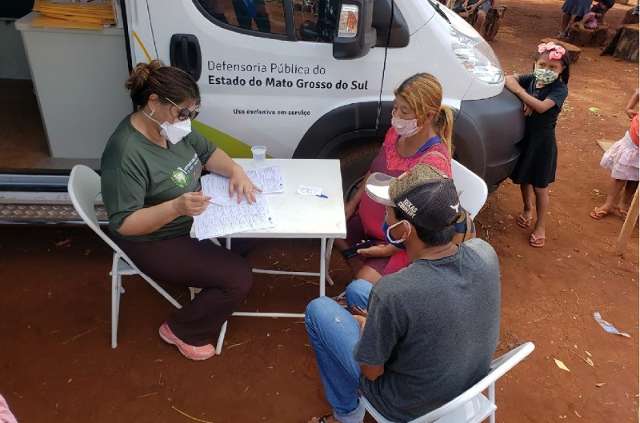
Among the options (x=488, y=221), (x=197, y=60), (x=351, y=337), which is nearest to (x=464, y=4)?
(x=488, y=221)

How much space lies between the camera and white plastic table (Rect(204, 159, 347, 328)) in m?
2.32

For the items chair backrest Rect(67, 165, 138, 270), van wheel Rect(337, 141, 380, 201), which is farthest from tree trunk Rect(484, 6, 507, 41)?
chair backrest Rect(67, 165, 138, 270)

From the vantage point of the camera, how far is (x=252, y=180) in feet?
8.84

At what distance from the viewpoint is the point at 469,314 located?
1.60 meters

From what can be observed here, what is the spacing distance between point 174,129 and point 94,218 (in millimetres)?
617

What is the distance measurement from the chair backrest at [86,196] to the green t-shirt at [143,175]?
0.08m

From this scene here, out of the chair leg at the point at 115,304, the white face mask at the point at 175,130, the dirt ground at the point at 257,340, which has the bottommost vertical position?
the dirt ground at the point at 257,340

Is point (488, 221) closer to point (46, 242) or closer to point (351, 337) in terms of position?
point (351, 337)

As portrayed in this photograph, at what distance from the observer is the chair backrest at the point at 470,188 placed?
9.04 feet

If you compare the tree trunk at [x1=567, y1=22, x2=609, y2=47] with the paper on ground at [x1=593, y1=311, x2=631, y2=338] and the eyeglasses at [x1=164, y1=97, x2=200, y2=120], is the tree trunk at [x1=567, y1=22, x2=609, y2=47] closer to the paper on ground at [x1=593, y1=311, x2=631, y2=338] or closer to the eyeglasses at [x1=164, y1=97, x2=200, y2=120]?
the paper on ground at [x1=593, y1=311, x2=631, y2=338]

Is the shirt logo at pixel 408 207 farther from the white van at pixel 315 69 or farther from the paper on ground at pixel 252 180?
the white van at pixel 315 69

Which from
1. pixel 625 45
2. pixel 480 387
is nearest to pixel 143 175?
pixel 480 387

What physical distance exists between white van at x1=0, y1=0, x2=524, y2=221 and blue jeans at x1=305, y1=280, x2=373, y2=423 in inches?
51.8

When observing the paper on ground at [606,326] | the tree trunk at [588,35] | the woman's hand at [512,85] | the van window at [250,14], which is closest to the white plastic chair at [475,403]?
the paper on ground at [606,326]
